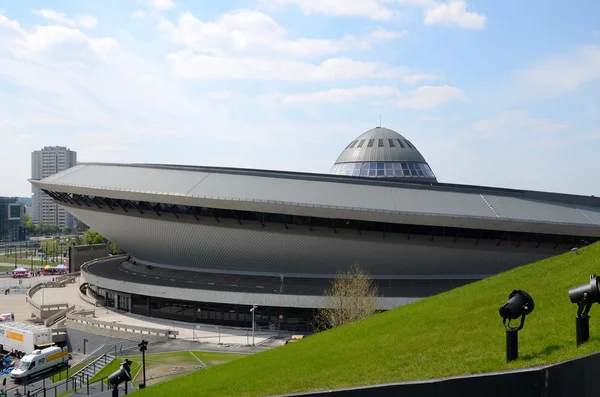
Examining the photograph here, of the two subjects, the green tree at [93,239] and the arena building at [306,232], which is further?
the green tree at [93,239]

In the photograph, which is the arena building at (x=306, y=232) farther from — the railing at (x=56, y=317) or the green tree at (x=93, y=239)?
the green tree at (x=93, y=239)

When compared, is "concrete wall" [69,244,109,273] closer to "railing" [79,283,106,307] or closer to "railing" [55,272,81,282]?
"railing" [55,272,81,282]

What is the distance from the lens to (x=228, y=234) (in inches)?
1583

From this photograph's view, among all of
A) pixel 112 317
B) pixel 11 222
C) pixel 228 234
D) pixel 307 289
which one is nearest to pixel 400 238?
pixel 307 289

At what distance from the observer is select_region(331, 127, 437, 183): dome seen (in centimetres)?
5653

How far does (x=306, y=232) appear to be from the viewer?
38344 mm

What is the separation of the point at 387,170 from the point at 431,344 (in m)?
44.4

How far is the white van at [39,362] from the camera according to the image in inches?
1314

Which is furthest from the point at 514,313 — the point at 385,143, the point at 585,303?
the point at 385,143

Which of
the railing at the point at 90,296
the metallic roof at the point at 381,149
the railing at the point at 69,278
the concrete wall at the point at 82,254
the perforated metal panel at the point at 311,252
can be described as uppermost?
the metallic roof at the point at 381,149

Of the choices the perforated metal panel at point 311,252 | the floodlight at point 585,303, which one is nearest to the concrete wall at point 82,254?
the perforated metal panel at point 311,252

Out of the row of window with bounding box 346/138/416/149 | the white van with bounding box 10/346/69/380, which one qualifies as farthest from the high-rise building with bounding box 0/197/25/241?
the white van with bounding box 10/346/69/380

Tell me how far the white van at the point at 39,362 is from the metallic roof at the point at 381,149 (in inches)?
1333

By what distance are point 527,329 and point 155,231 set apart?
36242mm
